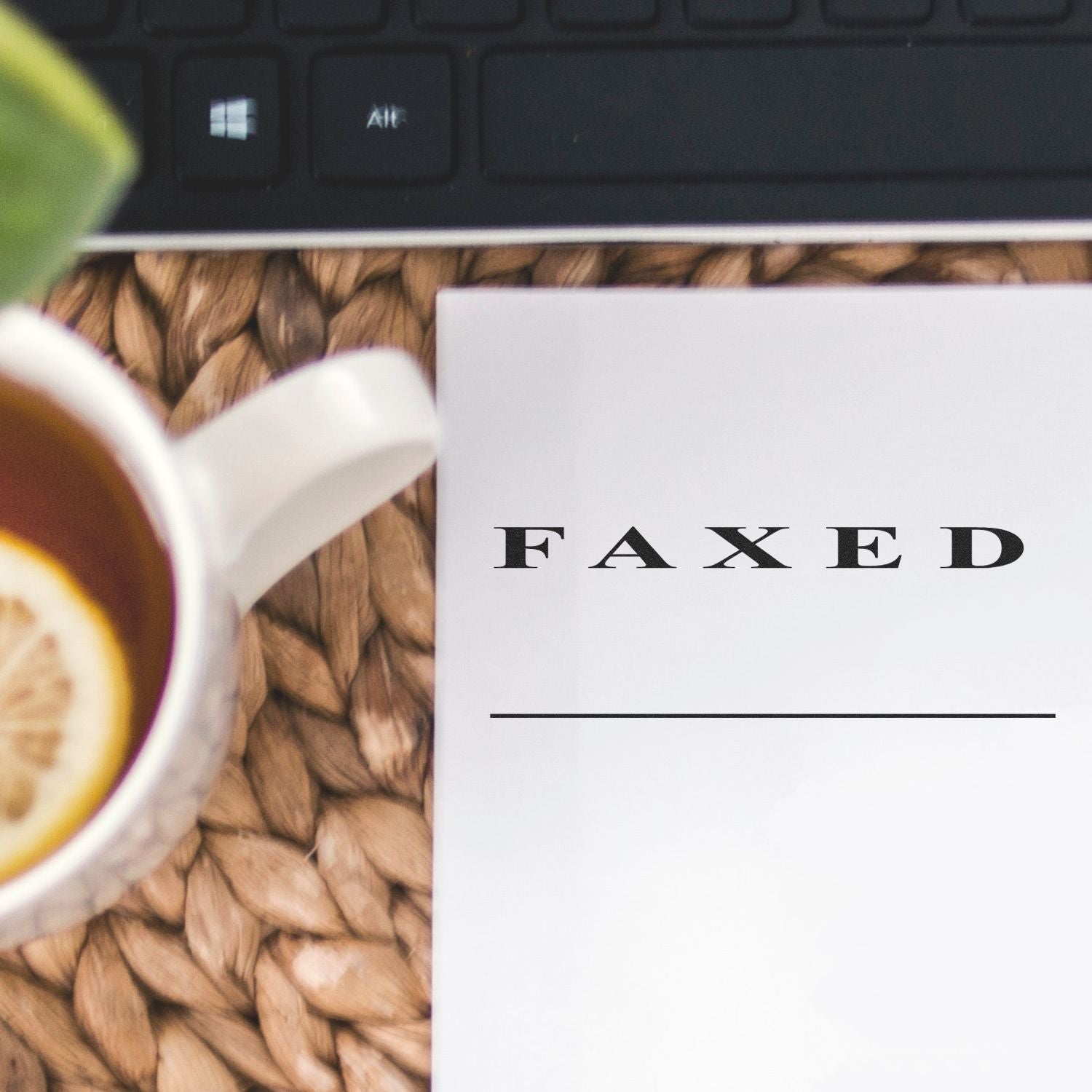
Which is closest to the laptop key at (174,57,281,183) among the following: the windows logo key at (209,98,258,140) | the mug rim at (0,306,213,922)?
the windows logo key at (209,98,258,140)

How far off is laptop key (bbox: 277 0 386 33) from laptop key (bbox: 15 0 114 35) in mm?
45

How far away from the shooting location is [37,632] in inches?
10.8

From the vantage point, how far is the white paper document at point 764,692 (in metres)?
0.32

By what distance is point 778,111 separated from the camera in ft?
0.99

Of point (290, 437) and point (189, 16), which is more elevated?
point (189, 16)

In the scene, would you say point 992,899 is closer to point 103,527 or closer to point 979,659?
point 979,659

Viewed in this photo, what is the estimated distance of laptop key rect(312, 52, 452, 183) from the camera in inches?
11.8

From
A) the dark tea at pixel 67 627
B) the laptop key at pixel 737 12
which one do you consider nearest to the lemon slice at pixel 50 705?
the dark tea at pixel 67 627

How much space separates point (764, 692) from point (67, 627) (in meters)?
0.18

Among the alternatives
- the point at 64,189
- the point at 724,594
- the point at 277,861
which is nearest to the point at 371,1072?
the point at 277,861

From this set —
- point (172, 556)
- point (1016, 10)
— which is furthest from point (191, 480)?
point (1016, 10)

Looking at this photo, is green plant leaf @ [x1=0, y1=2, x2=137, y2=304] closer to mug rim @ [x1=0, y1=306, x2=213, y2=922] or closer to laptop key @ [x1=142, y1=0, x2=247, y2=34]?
mug rim @ [x1=0, y1=306, x2=213, y2=922]

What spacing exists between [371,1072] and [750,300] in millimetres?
244

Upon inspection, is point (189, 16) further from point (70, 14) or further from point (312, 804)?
point (312, 804)
